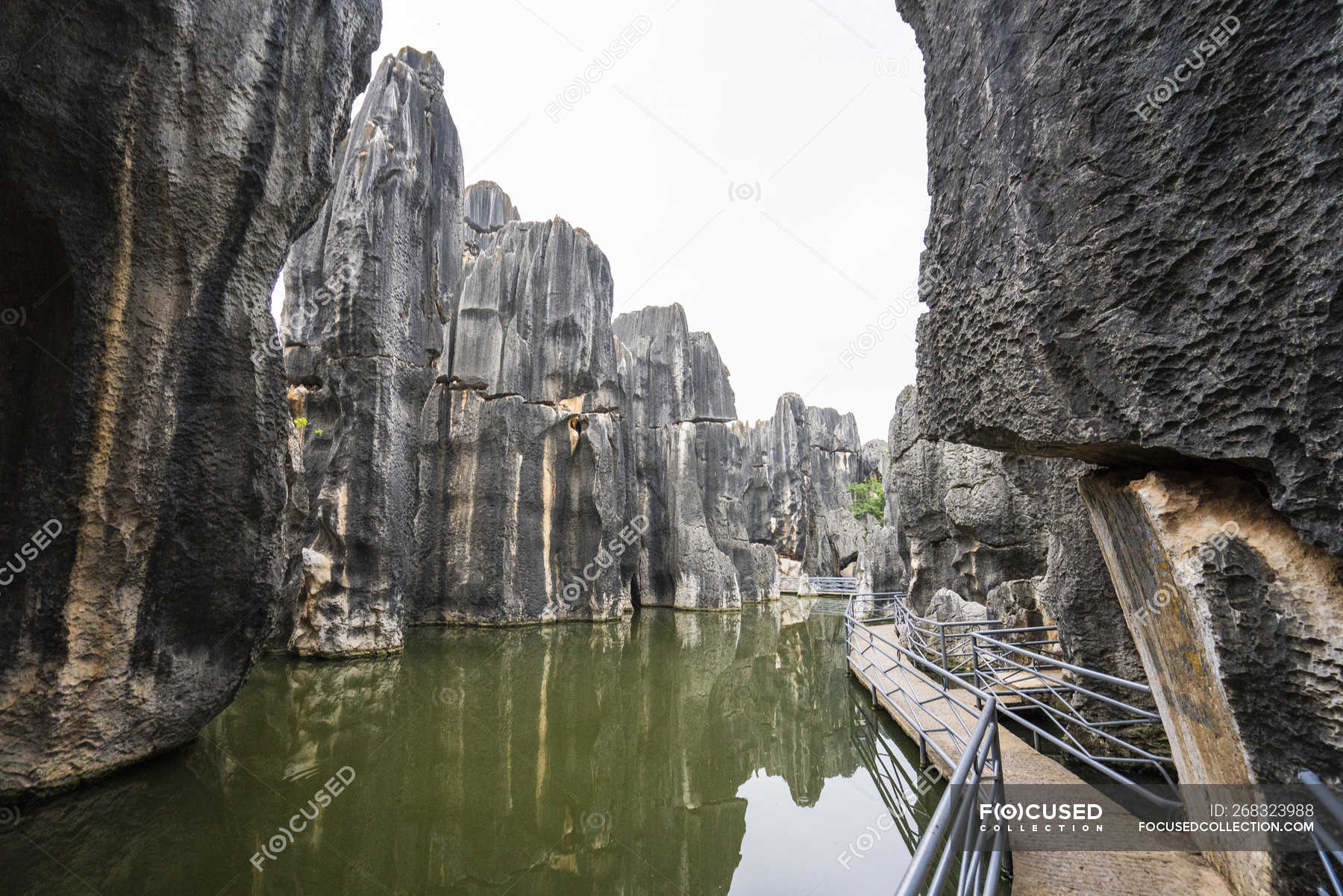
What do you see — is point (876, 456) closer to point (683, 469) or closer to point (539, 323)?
point (683, 469)

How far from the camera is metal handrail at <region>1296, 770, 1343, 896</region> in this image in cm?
146

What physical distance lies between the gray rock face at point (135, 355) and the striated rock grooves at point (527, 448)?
9.26 meters

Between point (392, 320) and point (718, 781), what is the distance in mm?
9232

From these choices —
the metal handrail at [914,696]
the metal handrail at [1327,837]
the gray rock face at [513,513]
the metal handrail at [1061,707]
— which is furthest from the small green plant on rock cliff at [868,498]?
the metal handrail at [1327,837]

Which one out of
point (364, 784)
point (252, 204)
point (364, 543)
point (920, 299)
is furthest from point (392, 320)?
A: point (920, 299)

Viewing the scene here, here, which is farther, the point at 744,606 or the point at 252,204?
the point at 744,606

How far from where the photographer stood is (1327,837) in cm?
151

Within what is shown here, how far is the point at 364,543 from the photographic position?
9812 mm

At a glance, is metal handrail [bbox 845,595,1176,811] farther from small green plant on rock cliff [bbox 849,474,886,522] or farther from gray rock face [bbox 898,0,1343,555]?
small green plant on rock cliff [bbox 849,474,886,522]

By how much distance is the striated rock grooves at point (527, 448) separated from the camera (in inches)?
539

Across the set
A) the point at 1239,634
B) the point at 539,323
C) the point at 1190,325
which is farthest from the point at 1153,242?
the point at 539,323

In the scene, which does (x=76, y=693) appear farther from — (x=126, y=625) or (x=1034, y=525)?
(x=1034, y=525)

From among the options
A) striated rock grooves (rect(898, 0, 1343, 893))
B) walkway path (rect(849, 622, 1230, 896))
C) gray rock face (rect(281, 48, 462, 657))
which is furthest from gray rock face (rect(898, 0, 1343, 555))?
gray rock face (rect(281, 48, 462, 657))

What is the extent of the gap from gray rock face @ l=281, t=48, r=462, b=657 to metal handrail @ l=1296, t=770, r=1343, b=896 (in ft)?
34.2
